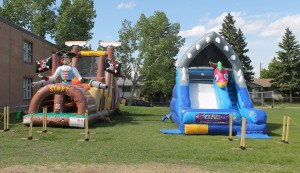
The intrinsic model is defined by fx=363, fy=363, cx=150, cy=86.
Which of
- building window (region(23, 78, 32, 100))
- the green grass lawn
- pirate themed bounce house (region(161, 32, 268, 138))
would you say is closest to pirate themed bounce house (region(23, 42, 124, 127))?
the green grass lawn

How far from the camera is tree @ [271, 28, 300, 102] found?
156 feet

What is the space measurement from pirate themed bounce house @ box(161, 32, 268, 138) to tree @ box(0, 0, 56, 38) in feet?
70.0

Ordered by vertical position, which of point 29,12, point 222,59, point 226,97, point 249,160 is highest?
point 29,12

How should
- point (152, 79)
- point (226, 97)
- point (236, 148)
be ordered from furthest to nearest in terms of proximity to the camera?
point (152, 79), point (226, 97), point (236, 148)

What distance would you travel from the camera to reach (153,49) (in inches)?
1683

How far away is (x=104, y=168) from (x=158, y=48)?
36.6 metres

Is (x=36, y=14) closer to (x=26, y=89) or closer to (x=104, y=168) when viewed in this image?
(x=26, y=89)

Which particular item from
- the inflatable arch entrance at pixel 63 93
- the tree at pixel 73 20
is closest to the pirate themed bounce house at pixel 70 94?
the inflatable arch entrance at pixel 63 93

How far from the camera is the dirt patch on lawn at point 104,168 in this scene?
6.21 metres

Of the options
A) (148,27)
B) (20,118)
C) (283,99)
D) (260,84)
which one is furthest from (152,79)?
(20,118)

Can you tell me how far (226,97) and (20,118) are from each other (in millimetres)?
8234

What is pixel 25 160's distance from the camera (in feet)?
23.1

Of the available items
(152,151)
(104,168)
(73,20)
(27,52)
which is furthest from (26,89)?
(104,168)

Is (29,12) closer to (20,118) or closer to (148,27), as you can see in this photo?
(148,27)
